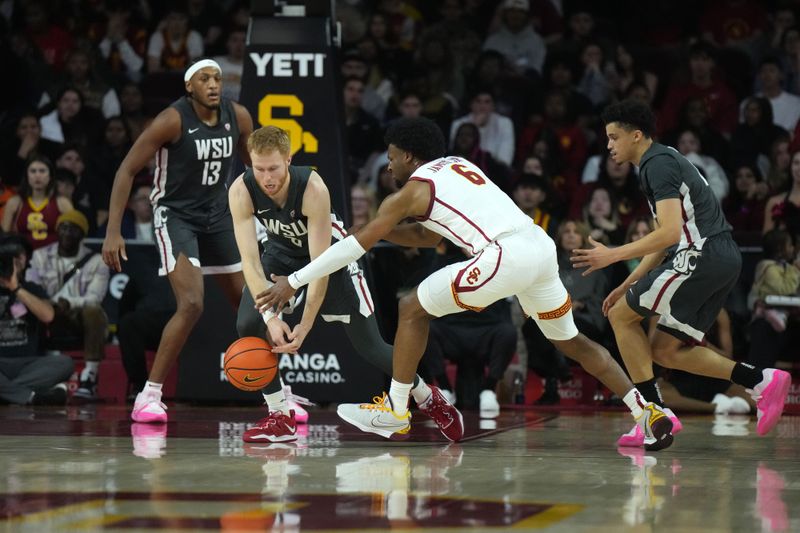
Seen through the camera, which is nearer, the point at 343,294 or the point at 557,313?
the point at 557,313

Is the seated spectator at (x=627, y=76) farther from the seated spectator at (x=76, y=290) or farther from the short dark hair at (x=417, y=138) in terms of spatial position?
the short dark hair at (x=417, y=138)

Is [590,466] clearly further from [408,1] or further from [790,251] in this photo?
[408,1]

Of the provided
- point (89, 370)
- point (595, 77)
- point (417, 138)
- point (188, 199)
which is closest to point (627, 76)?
point (595, 77)

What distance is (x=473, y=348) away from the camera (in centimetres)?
934

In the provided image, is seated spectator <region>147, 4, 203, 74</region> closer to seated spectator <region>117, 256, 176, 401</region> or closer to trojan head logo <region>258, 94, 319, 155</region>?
seated spectator <region>117, 256, 176, 401</region>

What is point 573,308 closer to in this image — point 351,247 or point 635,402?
point 635,402

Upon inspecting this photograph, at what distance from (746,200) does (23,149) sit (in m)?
6.44

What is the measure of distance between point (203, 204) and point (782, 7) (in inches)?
304

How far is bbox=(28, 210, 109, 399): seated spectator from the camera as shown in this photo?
9648mm

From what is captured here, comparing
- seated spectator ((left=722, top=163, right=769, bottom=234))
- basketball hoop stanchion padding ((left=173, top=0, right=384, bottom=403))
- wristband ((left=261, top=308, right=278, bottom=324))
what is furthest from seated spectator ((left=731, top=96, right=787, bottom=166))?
wristband ((left=261, top=308, right=278, bottom=324))

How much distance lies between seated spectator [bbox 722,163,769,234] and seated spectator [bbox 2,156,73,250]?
18.0 ft

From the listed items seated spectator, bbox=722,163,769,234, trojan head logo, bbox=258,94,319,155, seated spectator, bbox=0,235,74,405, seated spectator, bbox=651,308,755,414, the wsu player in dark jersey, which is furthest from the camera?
seated spectator, bbox=722,163,769,234

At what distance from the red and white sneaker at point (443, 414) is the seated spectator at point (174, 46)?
24.6ft

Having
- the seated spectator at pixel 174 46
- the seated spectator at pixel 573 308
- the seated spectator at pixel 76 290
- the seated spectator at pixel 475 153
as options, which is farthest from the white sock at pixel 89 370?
the seated spectator at pixel 174 46
